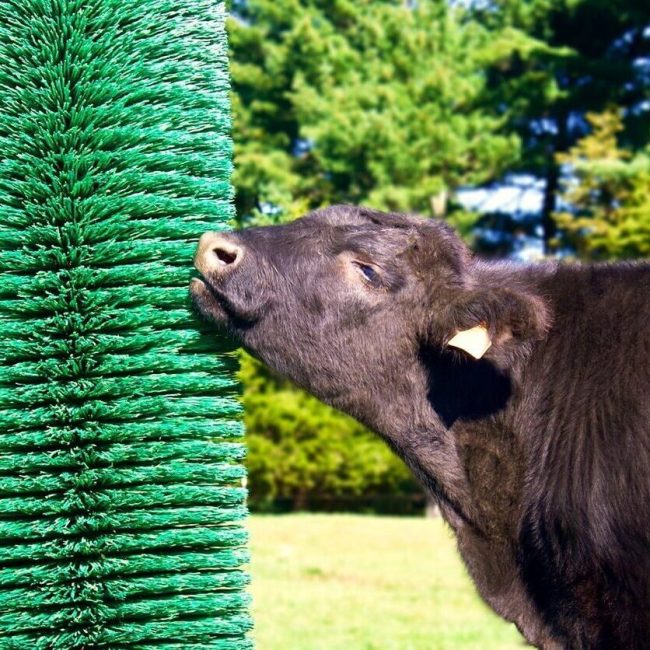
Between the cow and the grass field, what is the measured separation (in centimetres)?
117

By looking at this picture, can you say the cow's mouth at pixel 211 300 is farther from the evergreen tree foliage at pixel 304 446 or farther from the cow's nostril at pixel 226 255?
the evergreen tree foliage at pixel 304 446

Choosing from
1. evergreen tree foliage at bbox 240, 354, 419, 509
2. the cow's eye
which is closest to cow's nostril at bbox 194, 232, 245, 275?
the cow's eye

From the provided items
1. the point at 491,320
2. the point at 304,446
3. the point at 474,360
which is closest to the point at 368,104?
the point at 304,446

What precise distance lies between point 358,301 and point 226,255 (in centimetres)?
53

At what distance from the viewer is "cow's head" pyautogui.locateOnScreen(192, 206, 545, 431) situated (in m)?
3.64

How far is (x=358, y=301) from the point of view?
371 cm

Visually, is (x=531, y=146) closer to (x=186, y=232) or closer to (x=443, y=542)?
(x=443, y=542)

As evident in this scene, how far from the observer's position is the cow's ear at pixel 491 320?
345cm

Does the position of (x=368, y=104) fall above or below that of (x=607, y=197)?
above

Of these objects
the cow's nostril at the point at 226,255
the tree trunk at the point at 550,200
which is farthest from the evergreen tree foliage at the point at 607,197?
the cow's nostril at the point at 226,255

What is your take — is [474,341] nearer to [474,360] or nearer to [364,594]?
[474,360]

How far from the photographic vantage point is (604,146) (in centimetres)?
2292

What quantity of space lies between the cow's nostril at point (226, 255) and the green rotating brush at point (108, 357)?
0.10 meters

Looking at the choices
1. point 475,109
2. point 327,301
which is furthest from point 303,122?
point 327,301
